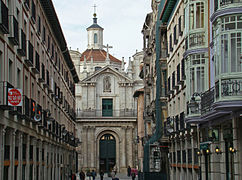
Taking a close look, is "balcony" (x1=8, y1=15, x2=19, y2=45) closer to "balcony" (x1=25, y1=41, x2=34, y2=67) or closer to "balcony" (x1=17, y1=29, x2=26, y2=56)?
"balcony" (x1=17, y1=29, x2=26, y2=56)

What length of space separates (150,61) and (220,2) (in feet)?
113

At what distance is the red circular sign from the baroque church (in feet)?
216

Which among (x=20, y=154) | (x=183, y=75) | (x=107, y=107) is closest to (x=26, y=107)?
(x=20, y=154)

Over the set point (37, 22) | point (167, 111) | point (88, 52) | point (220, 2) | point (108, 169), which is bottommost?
point (108, 169)

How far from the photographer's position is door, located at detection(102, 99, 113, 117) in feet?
302

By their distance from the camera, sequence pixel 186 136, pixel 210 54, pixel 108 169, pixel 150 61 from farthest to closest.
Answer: pixel 108 169 → pixel 150 61 → pixel 186 136 → pixel 210 54

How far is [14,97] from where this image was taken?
21344 mm

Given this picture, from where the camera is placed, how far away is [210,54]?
1032 inches

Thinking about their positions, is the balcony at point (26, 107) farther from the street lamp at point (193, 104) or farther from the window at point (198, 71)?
the window at point (198, 71)

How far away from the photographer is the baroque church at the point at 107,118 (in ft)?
292

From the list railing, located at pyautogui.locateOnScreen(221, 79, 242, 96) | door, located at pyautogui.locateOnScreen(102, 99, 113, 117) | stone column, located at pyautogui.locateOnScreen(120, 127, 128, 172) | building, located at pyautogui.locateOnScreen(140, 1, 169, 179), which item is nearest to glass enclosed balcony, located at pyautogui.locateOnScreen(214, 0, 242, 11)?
railing, located at pyautogui.locateOnScreen(221, 79, 242, 96)

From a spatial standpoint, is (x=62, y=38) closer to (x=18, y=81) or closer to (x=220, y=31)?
(x=18, y=81)

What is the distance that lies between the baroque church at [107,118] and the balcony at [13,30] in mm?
63428

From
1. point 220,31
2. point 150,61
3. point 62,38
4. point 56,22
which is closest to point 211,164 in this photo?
point 220,31
